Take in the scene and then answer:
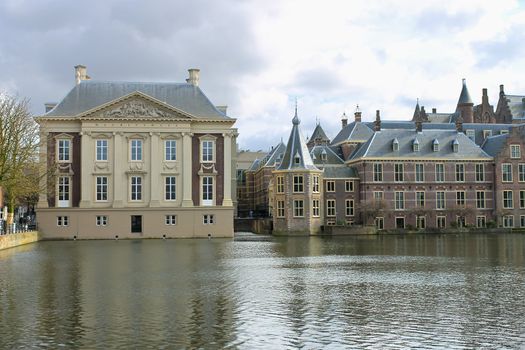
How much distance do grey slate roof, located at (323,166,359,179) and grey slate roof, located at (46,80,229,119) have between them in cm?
1929

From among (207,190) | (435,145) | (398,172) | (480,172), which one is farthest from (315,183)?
(480,172)

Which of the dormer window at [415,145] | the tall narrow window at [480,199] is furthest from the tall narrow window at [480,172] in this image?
the dormer window at [415,145]

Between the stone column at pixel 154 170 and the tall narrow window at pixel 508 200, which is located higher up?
the stone column at pixel 154 170

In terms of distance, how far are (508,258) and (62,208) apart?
46396 mm

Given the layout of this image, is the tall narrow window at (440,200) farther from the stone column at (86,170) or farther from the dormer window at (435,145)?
the stone column at (86,170)

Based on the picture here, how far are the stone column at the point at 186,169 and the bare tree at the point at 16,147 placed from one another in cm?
1558

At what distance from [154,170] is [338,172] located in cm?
2591

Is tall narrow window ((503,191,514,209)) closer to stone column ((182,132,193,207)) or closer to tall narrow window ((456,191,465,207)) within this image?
tall narrow window ((456,191,465,207))

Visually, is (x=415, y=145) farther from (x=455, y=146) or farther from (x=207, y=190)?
(x=207, y=190)

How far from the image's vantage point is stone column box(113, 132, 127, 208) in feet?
226

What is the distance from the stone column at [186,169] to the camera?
6988 centimetres

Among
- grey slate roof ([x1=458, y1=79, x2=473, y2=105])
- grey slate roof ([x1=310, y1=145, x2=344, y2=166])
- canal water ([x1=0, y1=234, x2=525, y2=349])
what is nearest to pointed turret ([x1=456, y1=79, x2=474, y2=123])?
grey slate roof ([x1=458, y1=79, x2=473, y2=105])

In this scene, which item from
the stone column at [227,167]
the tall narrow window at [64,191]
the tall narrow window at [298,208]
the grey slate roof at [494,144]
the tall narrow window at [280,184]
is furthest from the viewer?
the grey slate roof at [494,144]

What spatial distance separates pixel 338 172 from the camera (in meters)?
84.6
